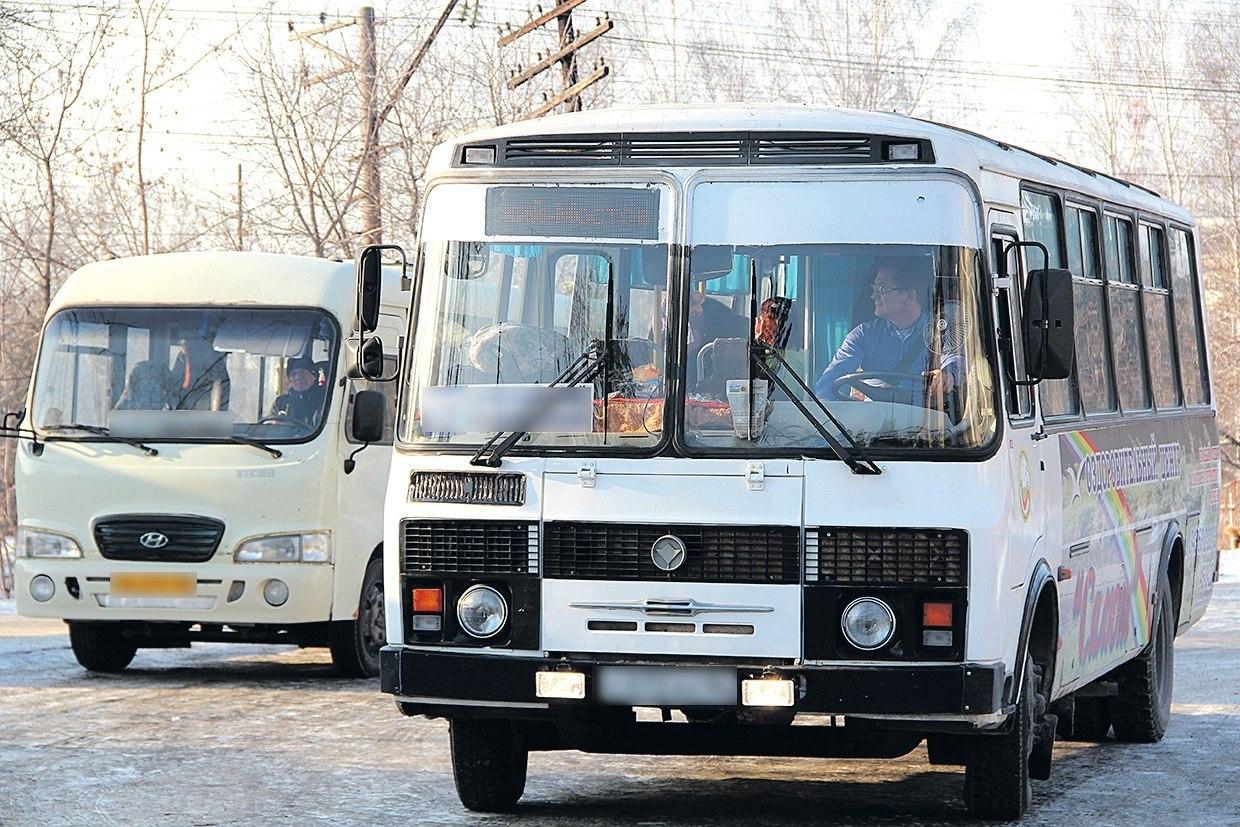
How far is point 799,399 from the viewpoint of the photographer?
7754 millimetres

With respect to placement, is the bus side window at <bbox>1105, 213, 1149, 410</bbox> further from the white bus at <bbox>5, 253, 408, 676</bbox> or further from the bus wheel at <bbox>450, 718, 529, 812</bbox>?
the white bus at <bbox>5, 253, 408, 676</bbox>

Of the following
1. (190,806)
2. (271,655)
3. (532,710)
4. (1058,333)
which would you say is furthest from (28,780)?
(271,655)

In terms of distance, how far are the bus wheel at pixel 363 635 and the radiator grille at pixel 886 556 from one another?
7017 millimetres

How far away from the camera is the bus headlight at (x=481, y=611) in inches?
311

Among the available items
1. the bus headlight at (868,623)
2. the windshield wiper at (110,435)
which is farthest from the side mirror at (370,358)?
the windshield wiper at (110,435)

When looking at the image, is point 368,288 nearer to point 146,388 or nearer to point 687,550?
point 687,550

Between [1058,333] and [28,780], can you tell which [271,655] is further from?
[1058,333]

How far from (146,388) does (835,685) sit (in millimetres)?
7620

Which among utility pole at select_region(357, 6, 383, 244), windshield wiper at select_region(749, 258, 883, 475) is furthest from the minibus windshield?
utility pole at select_region(357, 6, 383, 244)

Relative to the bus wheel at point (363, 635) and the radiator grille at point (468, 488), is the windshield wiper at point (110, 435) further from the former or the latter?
the radiator grille at point (468, 488)

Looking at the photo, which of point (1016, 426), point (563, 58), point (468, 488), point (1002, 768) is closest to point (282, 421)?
point (468, 488)

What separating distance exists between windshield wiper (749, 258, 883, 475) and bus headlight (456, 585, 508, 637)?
45.2 inches

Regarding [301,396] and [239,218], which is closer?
[301,396]

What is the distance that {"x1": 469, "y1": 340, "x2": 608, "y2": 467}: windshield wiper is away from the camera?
25.9 feet
